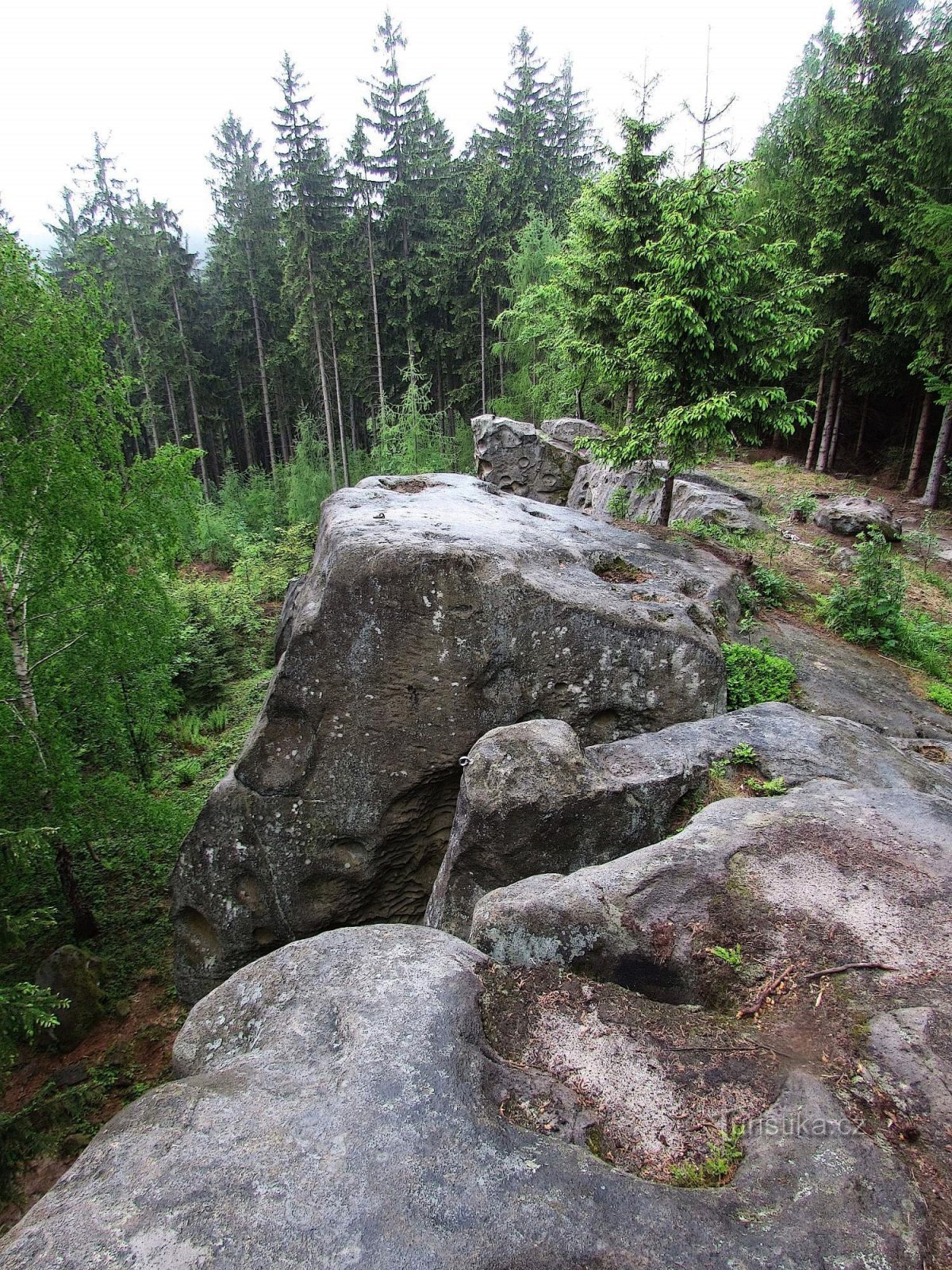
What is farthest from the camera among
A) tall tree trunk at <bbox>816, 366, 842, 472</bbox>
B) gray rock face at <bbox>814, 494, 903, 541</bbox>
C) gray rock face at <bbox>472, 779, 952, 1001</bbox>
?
tall tree trunk at <bbox>816, 366, 842, 472</bbox>

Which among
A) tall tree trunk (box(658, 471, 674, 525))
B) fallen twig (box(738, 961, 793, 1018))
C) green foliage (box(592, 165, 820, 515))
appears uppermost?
green foliage (box(592, 165, 820, 515))

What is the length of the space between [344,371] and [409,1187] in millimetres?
35645

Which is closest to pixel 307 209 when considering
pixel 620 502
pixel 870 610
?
pixel 620 502

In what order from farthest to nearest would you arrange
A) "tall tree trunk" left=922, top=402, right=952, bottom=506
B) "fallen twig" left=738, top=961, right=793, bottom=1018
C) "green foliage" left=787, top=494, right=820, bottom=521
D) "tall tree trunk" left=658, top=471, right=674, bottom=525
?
"tall tree trunk" left=922, top=402, right=952, bottom=506
"green foliage" left=787, top=494, right=820, bottom=521
"tall tree trunk" left=658, top=471, right=674, bottom=525
"fallen twig" left=738, top=961, right=793, bottom=1018

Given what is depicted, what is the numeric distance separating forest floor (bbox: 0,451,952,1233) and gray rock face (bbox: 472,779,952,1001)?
20.1 feet

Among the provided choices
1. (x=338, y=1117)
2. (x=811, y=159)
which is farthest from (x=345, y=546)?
(x=811, y=159)

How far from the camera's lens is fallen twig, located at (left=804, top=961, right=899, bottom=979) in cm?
360

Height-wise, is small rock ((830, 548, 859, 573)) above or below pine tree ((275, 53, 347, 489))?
below

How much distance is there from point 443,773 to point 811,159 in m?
23.6

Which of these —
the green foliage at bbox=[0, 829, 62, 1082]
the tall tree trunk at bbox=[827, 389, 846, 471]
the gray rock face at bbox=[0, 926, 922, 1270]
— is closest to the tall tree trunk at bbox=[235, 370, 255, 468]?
the tall tree trunk at bbox=[827, 389, 846, 471]

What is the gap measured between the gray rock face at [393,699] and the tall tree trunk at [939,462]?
53.5 ft

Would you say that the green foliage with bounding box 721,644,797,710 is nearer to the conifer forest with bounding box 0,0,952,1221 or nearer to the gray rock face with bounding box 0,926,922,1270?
the conifer forest with bounding box 0,0,952,1221

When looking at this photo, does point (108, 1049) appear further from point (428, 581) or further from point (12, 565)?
point (428, 581)

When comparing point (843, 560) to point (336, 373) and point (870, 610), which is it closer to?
point (870, 610)
